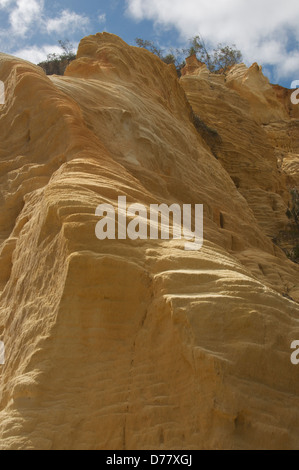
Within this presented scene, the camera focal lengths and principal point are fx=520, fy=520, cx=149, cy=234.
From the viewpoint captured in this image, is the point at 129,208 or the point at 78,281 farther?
the point at 129,208

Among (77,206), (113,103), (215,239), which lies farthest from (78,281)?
(113,103)

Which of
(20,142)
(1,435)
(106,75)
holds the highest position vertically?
(106,75)

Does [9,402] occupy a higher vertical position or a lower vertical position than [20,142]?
lower

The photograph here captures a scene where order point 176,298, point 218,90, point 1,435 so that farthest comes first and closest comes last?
point 218,90, point 176,298, point 1,435

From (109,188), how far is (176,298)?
169 cm

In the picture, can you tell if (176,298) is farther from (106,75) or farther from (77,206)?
(106,75)

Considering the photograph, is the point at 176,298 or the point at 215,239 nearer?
the point at 176,298

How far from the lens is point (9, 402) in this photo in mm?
3537

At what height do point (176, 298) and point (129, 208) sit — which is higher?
point (129, 208)

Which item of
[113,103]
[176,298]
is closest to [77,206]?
[176,298]

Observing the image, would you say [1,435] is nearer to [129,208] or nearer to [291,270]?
[129,208]

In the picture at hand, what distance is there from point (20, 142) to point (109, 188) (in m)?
2.73

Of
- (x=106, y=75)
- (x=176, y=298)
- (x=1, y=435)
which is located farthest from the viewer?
(x=106, y=75)

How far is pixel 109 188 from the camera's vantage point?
15.8 feet
